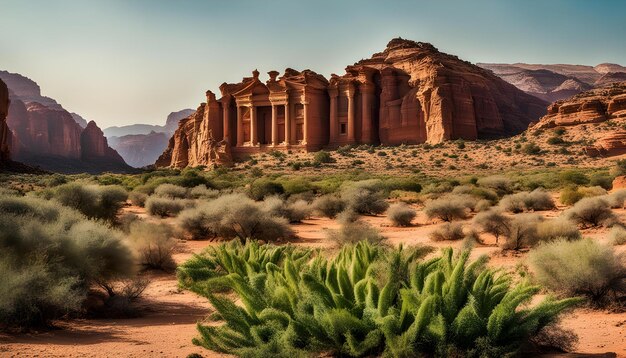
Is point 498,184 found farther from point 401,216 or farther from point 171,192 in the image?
point 171,192

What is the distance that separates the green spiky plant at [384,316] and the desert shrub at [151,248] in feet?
21.5

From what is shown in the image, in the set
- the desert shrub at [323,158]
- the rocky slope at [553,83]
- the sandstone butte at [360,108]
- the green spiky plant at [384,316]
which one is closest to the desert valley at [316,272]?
the green spiky plant at [384,316]

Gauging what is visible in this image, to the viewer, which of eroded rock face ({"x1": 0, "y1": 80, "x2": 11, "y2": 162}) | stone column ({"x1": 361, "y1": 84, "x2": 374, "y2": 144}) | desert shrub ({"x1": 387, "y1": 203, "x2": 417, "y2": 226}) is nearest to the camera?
desert shrub ({"x1": 387, "y1": 203, "x2": 417, "y2": 226})

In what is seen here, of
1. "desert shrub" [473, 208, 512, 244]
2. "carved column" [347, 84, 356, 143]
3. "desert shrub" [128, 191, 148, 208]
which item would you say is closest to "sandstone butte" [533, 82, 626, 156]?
"carved column" [347, 84, 356, 143]

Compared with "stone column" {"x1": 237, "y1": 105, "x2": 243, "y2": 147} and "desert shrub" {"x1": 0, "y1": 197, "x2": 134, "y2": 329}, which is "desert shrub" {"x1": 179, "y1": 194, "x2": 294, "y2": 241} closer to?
"desert shrub" {"x1": 0, "y1": 197, "x2": 134, "y2": 329}

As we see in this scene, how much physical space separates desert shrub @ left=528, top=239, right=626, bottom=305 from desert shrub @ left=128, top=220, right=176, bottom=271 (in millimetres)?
8078

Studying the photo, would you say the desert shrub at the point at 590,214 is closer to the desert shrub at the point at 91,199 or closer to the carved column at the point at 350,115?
the desert shrub at the point at 91,199

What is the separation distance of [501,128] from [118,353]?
7019 centimetres

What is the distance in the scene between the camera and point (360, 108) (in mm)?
66000

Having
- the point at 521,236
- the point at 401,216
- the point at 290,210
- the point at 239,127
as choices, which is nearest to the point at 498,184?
the point at 401,216

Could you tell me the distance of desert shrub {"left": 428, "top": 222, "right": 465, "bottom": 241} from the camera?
15789mm

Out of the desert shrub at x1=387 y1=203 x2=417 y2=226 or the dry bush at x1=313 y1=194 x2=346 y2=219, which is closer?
the desert shrub at x1=387 y1=203 x2=417 y2=226

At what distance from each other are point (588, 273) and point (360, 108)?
58813mm

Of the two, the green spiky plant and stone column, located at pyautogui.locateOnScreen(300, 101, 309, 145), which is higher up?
stone column, located at pyautogui.locateOnScreen(300, 101, 309, 145)
